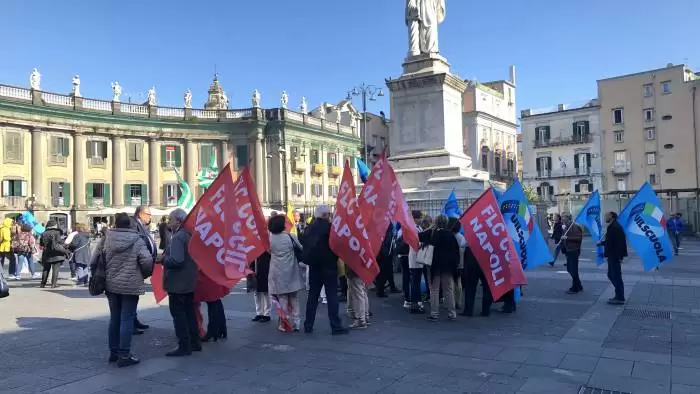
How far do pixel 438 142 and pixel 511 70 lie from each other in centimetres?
6577

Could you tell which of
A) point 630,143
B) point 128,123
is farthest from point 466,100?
point 128,123

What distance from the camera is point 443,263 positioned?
28.9 ft

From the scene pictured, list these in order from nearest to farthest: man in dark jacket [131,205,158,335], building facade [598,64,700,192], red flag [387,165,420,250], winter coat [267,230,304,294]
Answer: man in dark jacket [131,205,158,335], winter coat [267,230,304,294], red flag [387,165,420,250], building facade [598,64,700,192]

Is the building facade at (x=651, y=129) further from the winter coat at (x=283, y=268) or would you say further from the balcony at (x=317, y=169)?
the winter coat at (x=283, y=268)

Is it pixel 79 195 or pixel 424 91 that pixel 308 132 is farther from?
pixel 424 91

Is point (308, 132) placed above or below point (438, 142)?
above

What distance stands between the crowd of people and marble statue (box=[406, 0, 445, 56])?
7337 millimetres

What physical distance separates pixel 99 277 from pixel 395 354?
11.7ft

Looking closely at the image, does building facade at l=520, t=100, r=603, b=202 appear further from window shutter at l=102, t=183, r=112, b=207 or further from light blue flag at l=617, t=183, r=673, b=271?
light blue flag at l=617, t=183, r=673, b=271

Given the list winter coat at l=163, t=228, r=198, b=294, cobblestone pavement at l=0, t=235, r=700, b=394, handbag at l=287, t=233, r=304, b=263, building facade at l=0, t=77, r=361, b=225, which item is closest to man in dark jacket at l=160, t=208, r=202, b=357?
winter coat at l=163, t=228, r=198, b=294

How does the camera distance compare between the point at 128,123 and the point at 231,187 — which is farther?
the point at 128,123

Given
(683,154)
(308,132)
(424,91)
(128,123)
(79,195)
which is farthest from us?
(308,132)

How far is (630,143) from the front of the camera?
56.2m

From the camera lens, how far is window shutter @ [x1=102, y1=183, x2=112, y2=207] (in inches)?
1889
